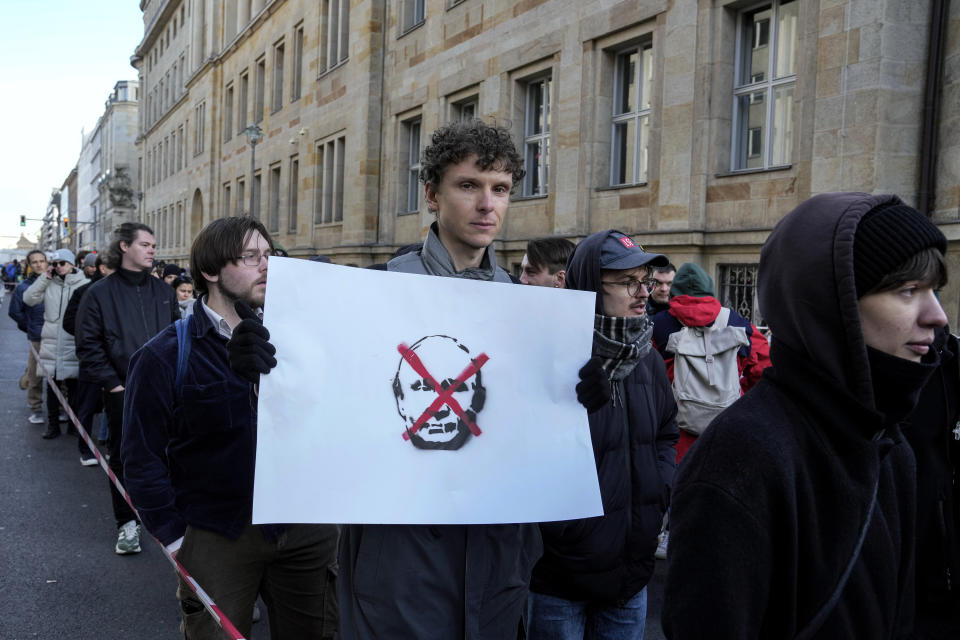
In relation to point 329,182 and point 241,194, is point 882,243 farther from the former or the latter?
point 241,194

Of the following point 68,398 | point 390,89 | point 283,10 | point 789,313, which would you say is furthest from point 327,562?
point 283,10

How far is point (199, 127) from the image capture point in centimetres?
3800

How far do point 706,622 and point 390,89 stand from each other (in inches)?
682

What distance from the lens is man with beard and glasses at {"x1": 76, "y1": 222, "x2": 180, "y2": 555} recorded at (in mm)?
5453

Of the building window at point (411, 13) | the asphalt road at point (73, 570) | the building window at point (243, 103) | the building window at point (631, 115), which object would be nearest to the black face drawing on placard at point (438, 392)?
the asphalt road at point (73, 570)

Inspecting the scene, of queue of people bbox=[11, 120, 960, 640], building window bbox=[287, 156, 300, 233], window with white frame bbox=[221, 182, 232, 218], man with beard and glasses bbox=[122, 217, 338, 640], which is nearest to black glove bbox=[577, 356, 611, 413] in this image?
queue of people bbox=[11, 120, 960, 640]

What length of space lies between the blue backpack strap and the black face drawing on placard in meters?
1.09

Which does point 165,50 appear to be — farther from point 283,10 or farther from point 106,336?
point 106,336

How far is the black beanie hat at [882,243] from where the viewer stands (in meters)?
1.42

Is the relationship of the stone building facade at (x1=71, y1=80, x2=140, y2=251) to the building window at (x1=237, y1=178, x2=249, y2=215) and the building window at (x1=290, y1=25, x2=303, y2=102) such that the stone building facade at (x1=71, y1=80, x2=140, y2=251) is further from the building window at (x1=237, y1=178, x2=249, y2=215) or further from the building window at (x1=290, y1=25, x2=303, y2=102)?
the building window at (x1=290, y1=25, x2=303, y2=102)

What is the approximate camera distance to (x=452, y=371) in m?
2.07

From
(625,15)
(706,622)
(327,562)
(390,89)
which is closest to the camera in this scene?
(706,622)

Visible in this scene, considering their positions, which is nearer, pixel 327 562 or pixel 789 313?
pixel 789 313

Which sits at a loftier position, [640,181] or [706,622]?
[640,181]
